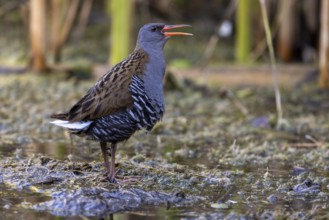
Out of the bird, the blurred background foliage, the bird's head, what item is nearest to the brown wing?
the bird

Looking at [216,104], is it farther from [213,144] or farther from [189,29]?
[189,29]

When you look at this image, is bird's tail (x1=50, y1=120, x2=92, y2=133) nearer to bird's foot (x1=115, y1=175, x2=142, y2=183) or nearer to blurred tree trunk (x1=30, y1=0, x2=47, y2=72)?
bird's foot (x1=115, y1=175, x2=142, y2=183)

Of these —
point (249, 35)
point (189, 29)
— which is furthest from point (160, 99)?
point (189, 29)

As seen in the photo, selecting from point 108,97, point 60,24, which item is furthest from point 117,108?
point 60,24

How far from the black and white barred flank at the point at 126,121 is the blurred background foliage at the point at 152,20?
3.88m

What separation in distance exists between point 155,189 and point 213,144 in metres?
2.28

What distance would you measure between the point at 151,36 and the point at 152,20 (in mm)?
7792

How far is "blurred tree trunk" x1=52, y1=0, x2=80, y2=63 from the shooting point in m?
10.7

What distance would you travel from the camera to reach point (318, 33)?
12188mm

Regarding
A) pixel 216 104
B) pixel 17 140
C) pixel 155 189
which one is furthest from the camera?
pixel 216 104

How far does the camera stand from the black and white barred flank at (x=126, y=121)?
513 centimetres

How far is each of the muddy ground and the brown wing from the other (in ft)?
1.45

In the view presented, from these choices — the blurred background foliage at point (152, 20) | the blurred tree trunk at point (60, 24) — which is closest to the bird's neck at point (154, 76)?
the blurred background foliage at point (152, 20)

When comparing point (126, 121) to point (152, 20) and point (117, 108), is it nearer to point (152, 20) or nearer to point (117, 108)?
point (117, 108)
